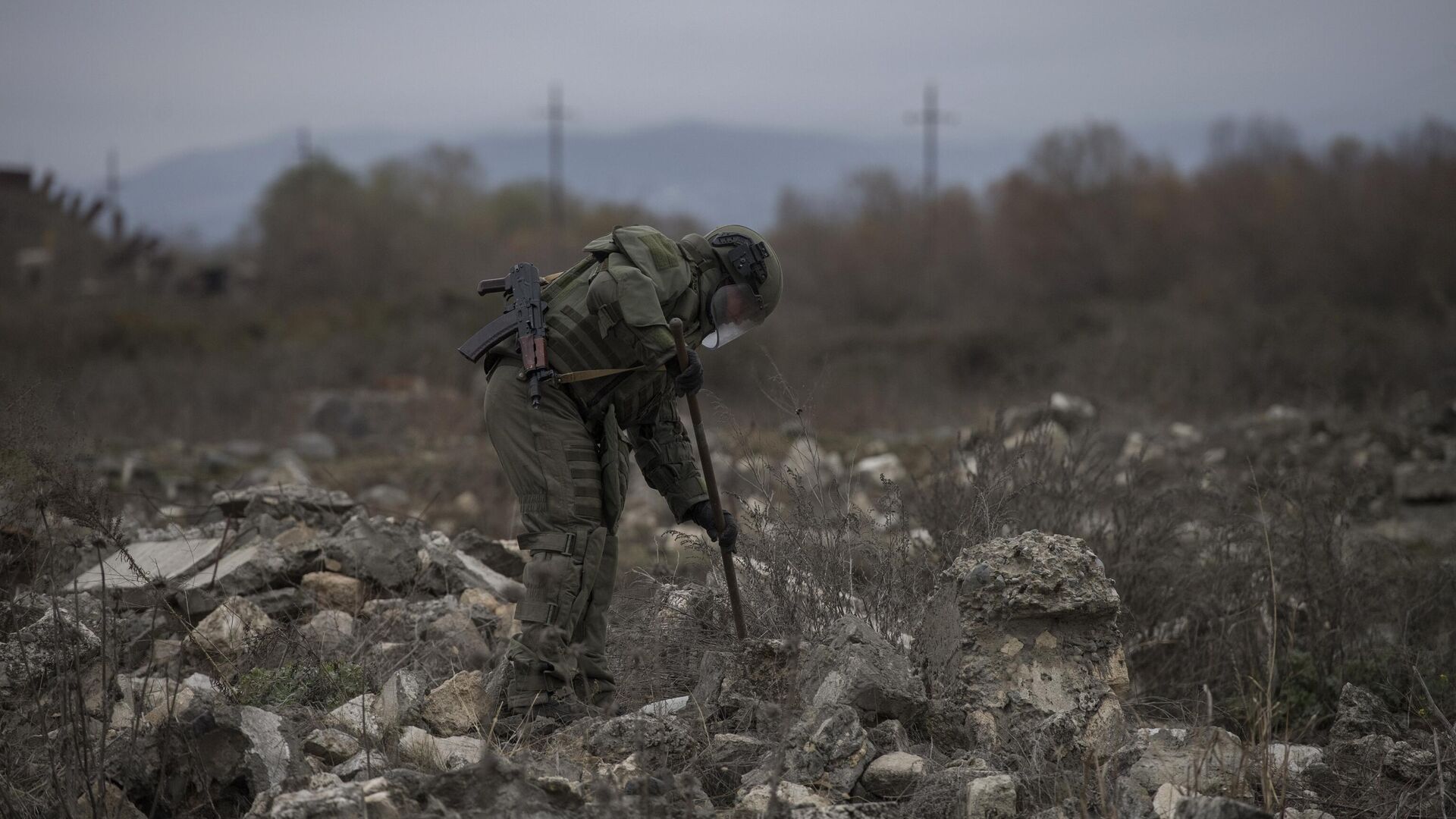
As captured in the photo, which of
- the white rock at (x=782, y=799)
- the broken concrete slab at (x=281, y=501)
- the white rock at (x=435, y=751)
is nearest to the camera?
the white rock at (x=782, y=799)

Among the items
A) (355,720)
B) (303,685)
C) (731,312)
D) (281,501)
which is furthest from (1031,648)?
(281,501)

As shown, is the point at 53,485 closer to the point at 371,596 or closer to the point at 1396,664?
the point at 371,596

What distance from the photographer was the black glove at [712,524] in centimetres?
433

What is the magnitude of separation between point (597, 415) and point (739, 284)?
0.74 m

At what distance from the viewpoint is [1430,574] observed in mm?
5809

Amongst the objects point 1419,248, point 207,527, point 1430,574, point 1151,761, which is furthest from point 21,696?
point 1419,248

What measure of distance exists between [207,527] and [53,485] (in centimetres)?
180

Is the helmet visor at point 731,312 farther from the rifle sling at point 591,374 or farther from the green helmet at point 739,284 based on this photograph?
the rifle sling at point 591,374

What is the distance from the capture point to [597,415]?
4.30 m

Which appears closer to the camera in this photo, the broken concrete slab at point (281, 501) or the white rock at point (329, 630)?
the white rock at point (329, 630)

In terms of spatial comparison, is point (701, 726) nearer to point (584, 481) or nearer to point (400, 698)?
point (584, 481)

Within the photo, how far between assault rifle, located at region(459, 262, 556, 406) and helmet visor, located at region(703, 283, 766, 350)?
65cm

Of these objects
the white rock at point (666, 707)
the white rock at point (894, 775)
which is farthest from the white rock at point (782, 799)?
the white rock at point (666, 707)

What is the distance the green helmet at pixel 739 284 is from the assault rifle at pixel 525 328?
0.66 meters
